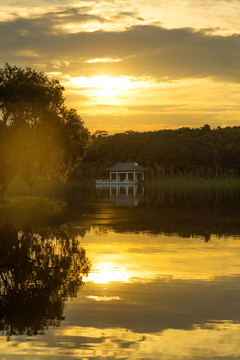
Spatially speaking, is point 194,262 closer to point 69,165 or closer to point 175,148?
point 69,165

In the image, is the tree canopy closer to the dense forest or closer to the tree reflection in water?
the tree reflection in water

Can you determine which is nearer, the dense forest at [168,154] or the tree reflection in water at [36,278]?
the tree reflection in water at [36,278]

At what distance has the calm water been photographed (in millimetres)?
10531

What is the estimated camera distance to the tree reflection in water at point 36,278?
12484 millimetres

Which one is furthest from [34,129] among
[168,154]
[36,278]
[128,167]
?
[168,154]

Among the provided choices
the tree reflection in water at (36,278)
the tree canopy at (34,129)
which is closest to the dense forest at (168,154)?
the tree canopy at (34,129)

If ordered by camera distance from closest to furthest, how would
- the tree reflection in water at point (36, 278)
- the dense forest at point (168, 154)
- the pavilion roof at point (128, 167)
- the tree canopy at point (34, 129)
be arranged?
the tree reflection in water at point (36, 278)
the tree canopy at point (34, 129)
the pavilion roof at point (128, 167)
the dense forest at point (168, 154)

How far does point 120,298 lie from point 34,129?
3844 cm

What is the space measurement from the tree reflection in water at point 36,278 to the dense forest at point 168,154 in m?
122

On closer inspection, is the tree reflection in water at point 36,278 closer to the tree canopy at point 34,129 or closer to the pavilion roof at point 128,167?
the tree canopy at point 34,129

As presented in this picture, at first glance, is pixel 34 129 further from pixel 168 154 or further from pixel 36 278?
pixel 168 154

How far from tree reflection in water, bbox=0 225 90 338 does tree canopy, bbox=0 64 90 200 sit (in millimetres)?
23604

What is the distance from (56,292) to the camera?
49.7 ft

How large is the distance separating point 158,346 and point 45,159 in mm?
43541
